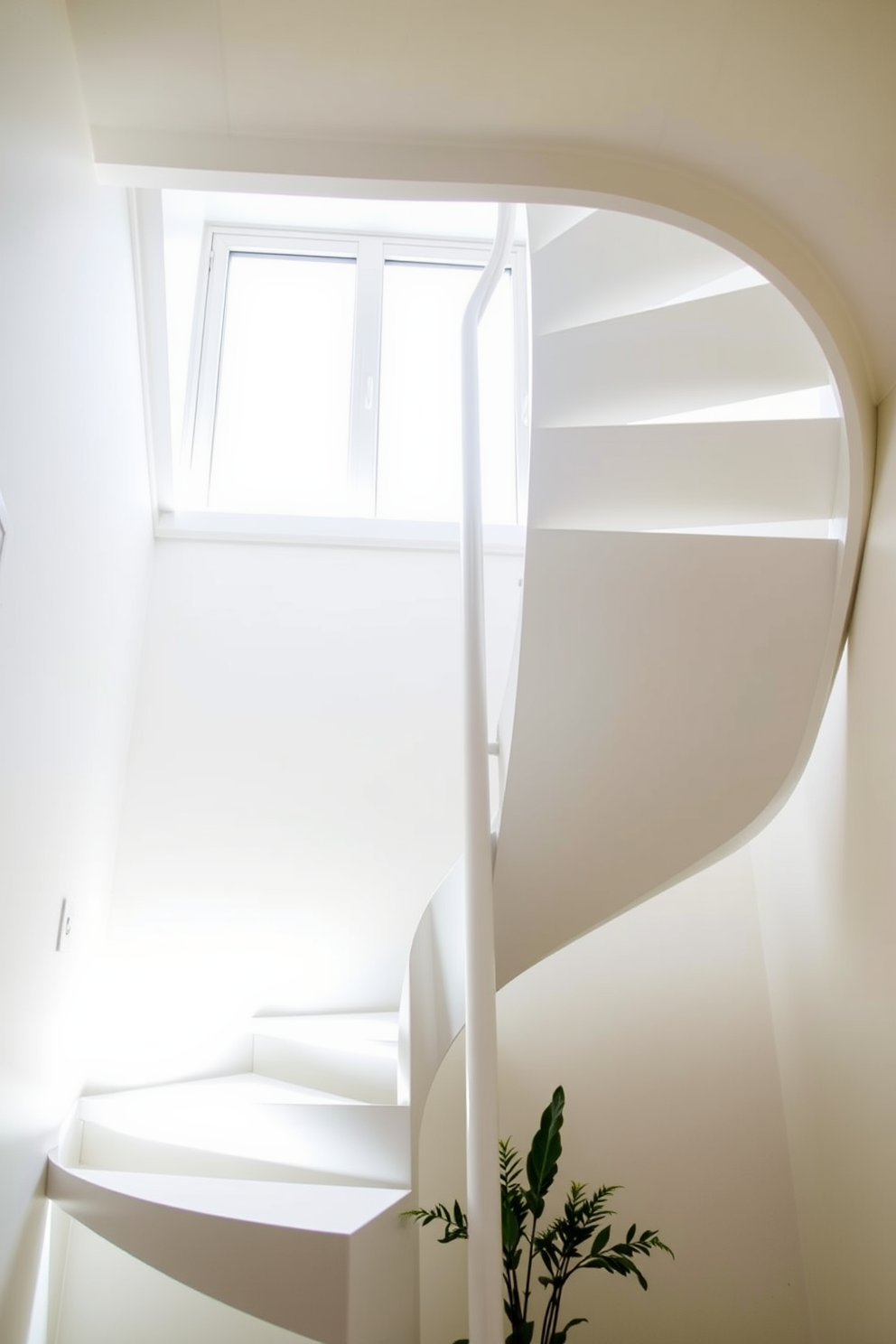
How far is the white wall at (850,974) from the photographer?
2.10 meters

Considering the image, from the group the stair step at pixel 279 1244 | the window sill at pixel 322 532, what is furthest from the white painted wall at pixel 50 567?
the window sill at pixel 322 532

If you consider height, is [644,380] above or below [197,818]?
above

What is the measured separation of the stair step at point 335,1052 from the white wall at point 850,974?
1206mm

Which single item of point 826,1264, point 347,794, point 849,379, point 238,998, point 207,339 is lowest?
point 826,1264

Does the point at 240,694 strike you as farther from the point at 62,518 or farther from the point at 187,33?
the point at 187,33

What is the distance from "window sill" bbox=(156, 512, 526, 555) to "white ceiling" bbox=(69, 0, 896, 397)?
6.29 ft

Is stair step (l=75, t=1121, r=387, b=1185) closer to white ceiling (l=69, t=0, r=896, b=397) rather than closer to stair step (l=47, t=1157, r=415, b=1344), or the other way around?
stair step (l=47, t=1157, r=415, b=1344)

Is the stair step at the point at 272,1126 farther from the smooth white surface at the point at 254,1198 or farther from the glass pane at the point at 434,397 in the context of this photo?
the glass pane at the point at 434,397

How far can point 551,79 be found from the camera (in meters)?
1.54

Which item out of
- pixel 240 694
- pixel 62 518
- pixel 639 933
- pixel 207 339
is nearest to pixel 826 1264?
pixel 639 933

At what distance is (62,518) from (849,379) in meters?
1.79

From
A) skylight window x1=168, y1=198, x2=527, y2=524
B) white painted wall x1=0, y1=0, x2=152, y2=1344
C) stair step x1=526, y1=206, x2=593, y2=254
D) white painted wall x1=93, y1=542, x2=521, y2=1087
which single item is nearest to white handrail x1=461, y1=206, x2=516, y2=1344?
stair step x1=526, y1=206, x2=593, y2=254

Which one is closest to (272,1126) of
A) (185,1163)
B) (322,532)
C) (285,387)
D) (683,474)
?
(185,1163)

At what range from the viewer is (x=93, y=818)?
2.64 meters
